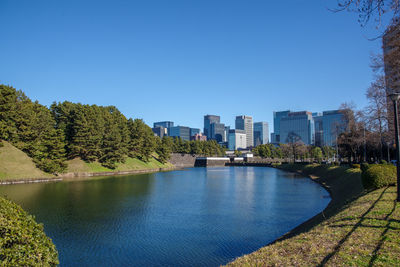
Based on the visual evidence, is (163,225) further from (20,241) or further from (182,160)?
(182,160)

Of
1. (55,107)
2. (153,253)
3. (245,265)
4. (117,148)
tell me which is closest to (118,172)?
(117,148)

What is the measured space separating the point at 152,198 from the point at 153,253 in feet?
55.3

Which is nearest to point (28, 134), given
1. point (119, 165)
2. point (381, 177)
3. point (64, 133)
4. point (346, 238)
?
point (64, 133)

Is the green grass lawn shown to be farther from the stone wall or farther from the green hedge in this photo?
the stone wall

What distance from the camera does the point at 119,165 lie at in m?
71.5

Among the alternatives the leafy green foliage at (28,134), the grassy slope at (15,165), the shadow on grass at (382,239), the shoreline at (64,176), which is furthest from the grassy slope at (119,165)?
the shadow on grass at (382,239)

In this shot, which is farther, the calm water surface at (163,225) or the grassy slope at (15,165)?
the grassy slope at (15,165)

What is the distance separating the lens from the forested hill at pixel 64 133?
4894 cm

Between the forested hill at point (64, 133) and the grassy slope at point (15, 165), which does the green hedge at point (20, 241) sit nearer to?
the grassy slope at point (15, 165)

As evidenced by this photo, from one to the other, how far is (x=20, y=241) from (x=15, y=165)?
155 ft

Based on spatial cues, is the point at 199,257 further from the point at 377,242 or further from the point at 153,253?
the point at 377,242

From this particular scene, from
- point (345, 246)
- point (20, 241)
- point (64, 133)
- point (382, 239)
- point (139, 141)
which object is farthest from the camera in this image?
point (139, 141)

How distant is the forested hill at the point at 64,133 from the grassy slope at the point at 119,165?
57.1 inches

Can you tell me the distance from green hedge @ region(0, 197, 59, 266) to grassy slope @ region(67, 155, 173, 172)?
2176 inches
